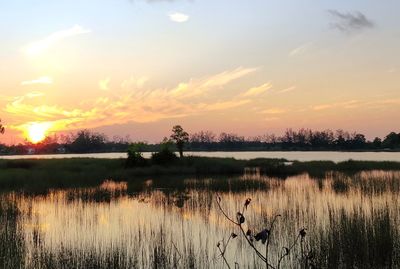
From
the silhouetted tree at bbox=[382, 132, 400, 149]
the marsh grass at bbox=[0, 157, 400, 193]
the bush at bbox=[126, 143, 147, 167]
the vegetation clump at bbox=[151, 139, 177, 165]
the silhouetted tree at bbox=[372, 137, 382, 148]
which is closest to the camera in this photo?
the marsh grass at bbox=[0, 157, 400, 193]

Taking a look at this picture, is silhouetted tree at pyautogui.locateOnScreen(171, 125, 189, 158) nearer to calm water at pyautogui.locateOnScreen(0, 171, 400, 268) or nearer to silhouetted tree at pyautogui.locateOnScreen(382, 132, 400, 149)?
calm water at pyautogui.locateOnScreen(0, 171, 400, 268)

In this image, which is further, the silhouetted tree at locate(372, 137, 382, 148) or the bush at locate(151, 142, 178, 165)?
the silhouetted tree at locate(372, 137, 382, 148)

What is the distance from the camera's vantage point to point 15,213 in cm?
1659

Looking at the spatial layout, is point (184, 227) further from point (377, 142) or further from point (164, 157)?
point (377, 142)

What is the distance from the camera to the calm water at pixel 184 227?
368 inches

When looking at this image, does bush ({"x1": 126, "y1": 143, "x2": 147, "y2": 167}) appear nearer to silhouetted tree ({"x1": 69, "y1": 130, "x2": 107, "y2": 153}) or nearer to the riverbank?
the riverbank

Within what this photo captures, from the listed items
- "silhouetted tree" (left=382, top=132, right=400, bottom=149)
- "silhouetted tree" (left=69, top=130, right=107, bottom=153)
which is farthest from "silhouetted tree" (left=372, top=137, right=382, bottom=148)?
"silhouetted tree" (left=69, top=130, right=107, bottom=153)

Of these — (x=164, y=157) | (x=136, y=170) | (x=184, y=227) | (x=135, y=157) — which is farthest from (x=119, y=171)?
(x=184, y=227)

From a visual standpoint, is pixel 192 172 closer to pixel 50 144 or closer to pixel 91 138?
pixel 91 138

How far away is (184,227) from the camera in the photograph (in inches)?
553

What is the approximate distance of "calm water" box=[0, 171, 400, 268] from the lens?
934cm

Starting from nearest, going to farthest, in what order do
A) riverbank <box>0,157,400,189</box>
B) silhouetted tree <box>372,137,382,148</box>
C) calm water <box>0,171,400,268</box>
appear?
calm water <box>0,171,400,268</box> < riverbank <box>0,157,400,189</box> < silhouetted tree <box>372,137,382,148</box>

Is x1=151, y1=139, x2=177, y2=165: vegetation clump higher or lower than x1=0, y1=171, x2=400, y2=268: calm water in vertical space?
higher

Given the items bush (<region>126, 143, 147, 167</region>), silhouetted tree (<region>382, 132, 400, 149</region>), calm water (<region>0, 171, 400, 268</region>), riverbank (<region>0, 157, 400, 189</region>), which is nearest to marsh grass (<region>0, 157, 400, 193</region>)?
riverbank (<region>0, 157, 400, 189</region>)
